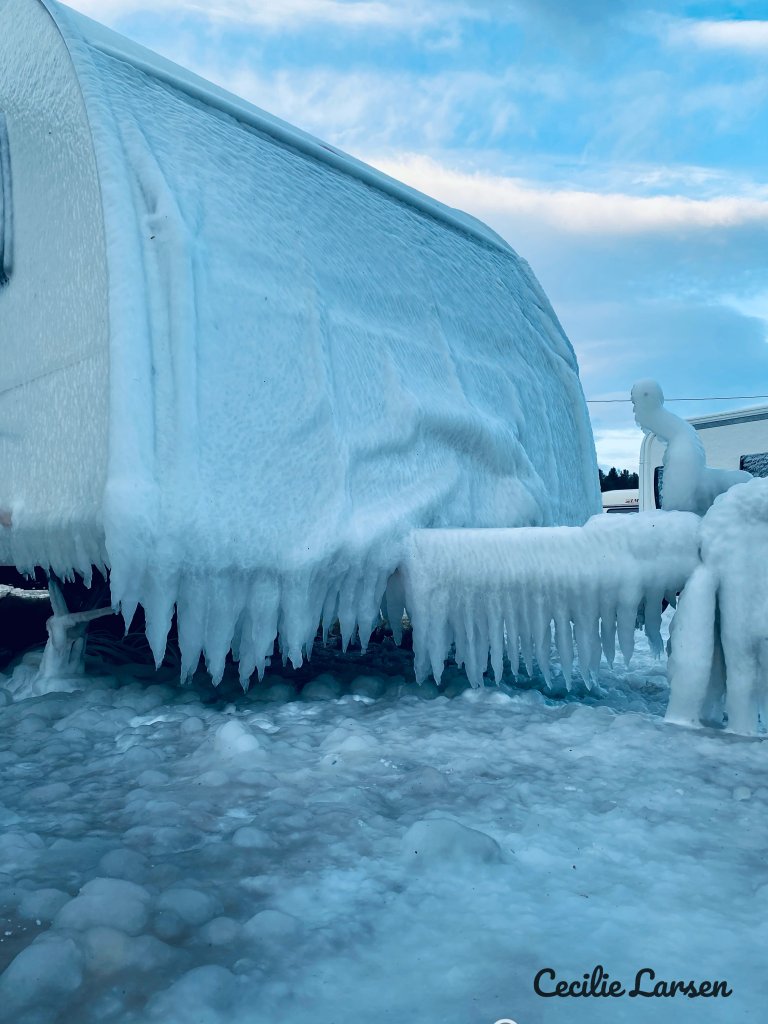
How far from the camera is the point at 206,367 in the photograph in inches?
78.5

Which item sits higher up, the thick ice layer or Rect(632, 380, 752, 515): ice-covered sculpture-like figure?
Rect(632, 380, 752, 515): ice-covered sculpture-like figure

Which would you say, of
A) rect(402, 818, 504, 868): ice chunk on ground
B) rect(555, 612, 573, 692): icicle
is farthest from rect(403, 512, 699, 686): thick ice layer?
rect(402, 818, 504, 868): ice chunk on ground

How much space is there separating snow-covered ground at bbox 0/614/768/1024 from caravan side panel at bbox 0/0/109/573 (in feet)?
1.93

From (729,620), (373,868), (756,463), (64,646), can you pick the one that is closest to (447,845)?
(373,868)

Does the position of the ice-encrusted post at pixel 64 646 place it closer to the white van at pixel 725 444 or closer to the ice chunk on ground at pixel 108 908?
the ice chunk on ground at pixel 108 908

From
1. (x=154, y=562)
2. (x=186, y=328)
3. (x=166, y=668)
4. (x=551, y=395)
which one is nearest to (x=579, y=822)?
(x=154, y=562)

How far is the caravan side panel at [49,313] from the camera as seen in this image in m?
2.05

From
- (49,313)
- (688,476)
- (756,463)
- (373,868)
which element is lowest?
(373,868)

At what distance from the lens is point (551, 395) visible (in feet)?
12.6

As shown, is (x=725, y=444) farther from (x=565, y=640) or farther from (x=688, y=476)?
(x=565, y=640)

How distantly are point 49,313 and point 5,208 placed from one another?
56cm

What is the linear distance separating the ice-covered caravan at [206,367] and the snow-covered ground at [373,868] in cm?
45

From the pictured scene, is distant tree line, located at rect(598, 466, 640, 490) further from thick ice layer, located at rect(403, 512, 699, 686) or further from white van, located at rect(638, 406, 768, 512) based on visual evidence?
thick ice layer, located at rect(403, 512, 699, 686)

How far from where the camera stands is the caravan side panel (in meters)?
2.05
